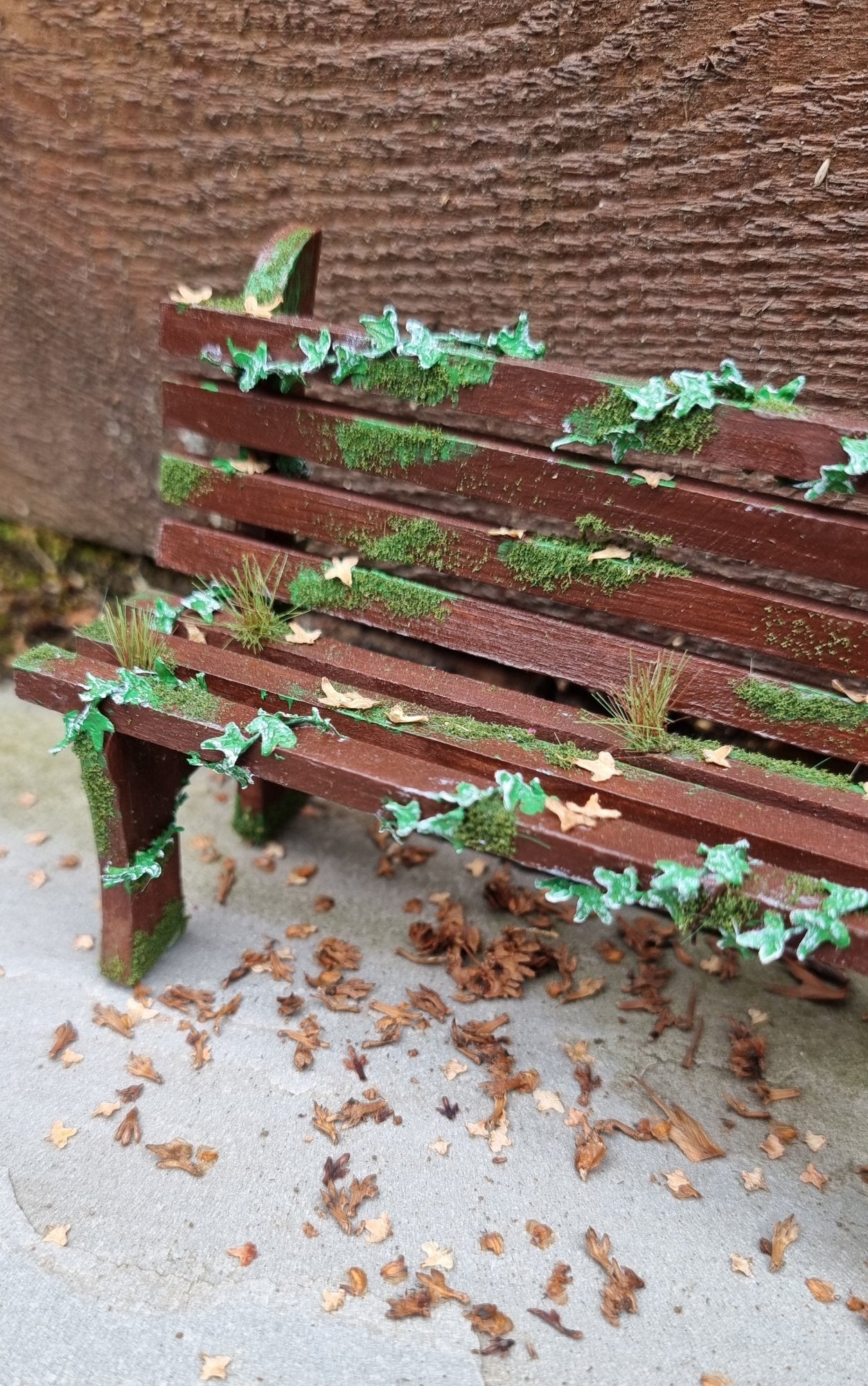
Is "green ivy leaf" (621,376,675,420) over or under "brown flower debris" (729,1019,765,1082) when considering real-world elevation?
over

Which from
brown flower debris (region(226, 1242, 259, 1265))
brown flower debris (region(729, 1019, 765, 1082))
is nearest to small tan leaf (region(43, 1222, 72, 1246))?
brown flower debris (region(226, 1242, 259, 1265))

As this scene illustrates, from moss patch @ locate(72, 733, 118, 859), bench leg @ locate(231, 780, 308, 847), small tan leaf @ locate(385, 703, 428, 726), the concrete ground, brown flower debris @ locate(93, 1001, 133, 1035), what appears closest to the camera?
the concrete ground

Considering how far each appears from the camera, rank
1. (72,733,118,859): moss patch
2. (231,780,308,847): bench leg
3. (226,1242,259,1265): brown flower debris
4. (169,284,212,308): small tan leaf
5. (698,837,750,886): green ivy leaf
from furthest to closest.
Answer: (231,780,308,847): bench leg
(169,284,212,308): small tan leaf
(72,733,118,859): moss patch
(226,1242,259,1265): brown flower debris
(698,837,750,886): green ivy leaf

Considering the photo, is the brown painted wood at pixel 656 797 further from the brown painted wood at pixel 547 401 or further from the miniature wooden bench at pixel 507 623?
the brown painted wood at pixel 547 401

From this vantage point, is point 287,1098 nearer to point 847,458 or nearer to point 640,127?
point 847,458

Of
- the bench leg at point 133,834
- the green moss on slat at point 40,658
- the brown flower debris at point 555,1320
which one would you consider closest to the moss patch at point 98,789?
the bench leg at point 133,834

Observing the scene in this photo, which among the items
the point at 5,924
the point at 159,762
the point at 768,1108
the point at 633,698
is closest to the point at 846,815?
the point at 633,698

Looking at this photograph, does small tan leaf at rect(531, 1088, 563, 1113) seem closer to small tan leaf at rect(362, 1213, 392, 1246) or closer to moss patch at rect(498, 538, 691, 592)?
small tan leaf at rect(362, 1213, 392, 1246)
